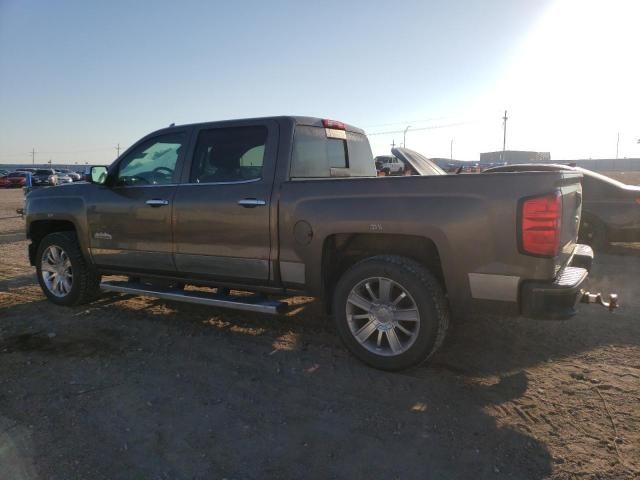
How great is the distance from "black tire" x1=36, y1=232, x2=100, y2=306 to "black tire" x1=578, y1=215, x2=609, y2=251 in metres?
7.47

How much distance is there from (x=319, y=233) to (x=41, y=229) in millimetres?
3909

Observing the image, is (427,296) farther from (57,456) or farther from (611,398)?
(57,456)

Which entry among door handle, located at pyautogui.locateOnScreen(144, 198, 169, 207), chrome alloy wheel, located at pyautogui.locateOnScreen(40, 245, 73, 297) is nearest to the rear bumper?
door handle, located at pyautogui.locateOnScreen(144, 198, 169, 207)

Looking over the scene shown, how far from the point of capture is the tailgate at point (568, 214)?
11.0ft

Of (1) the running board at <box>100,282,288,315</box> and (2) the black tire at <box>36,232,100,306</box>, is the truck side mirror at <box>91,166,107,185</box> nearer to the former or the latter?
(2) the black tire at <box>36,232,100,306</box>

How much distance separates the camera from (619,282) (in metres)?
6.26

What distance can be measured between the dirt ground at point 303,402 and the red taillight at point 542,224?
1051mm

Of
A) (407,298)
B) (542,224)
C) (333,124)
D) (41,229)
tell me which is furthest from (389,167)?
(542,224)

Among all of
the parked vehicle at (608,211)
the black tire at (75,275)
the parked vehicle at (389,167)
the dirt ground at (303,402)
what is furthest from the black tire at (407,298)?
the parked vehicle at (608,211)

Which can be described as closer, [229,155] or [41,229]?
[229,155]

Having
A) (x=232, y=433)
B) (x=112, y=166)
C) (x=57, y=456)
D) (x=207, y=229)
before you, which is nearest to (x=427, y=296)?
(x=232, y=433)

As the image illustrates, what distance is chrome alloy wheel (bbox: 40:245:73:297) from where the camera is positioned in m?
5.59

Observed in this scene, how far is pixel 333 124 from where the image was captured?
4.88 metres

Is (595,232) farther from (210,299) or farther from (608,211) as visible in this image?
(210,299)
